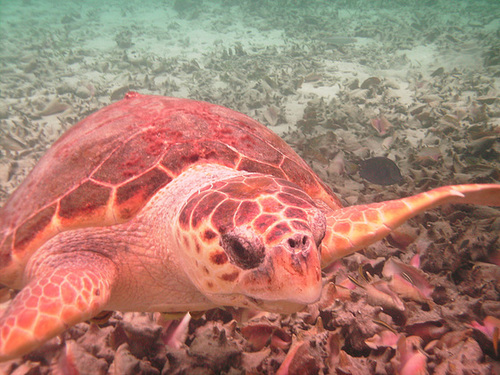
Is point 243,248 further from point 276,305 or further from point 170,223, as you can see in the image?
point 170,223

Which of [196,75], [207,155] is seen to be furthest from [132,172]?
[196,75]

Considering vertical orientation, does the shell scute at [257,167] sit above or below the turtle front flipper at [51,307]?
above

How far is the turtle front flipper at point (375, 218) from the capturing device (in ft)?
4.15

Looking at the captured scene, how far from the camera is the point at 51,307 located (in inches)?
41.5

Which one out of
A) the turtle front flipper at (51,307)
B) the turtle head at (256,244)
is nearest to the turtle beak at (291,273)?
the turtle head at (256,244)

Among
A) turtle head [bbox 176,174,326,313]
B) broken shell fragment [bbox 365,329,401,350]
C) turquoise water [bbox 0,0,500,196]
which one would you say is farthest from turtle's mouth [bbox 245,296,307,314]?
turquoise water [bbox 0,0,500,196]

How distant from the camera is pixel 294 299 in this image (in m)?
0.86

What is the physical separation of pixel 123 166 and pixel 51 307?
777 mm

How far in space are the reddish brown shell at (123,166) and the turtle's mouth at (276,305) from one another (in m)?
0.83

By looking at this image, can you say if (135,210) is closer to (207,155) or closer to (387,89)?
(207,155)

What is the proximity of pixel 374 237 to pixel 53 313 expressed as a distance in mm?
1408

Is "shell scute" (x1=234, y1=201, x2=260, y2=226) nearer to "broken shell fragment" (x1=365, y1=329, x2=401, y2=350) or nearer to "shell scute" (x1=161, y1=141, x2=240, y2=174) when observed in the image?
"shell scute" (x1=161, y1=141, x2=240, y2=174)

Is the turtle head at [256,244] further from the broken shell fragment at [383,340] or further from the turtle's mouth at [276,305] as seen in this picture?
the broken shell fragment at [383,340]

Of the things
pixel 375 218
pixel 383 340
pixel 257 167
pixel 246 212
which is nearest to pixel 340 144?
pixel 257 167
